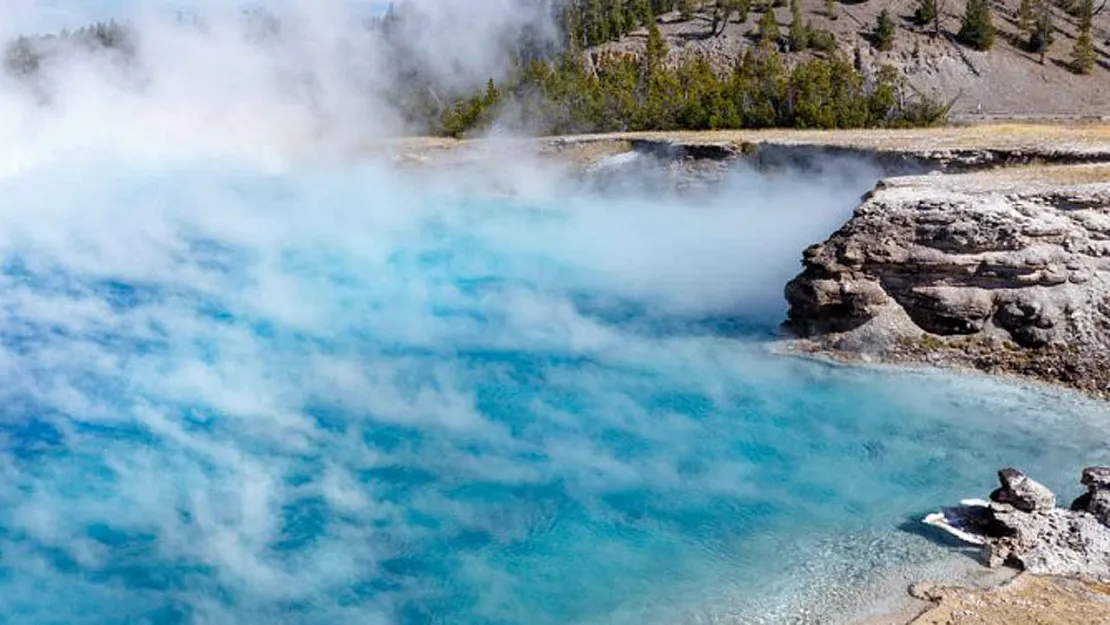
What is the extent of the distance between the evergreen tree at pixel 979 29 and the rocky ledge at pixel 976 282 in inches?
1621

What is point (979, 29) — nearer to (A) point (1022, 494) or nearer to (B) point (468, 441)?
(B) point (468, 441)

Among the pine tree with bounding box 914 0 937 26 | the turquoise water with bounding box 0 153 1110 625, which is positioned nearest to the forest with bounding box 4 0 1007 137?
the pine tree with bounding box 914 0 937 26

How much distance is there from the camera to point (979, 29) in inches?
2013

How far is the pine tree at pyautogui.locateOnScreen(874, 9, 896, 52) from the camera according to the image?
2046 inches

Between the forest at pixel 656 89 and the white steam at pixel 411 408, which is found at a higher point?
the forest at pixel 656 89

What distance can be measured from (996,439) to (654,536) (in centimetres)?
460

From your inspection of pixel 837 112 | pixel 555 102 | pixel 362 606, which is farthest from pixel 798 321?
pixel 555 102

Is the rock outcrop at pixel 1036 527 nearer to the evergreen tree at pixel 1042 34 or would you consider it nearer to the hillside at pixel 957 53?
the hillside at pixel 957 53

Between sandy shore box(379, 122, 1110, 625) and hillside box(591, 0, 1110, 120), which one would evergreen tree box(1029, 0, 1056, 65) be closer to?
hillside box(591, 0, 1110, 120)

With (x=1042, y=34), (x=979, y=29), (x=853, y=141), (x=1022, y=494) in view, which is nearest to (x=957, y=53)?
(x=979, y=29)

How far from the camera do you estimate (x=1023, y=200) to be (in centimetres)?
1385

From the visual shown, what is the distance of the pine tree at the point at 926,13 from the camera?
176ft

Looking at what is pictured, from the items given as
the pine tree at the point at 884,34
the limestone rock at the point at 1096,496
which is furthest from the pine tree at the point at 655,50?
the limestone rock at the point at 1096,496

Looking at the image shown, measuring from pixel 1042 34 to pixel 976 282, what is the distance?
45.1 meters
